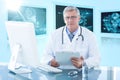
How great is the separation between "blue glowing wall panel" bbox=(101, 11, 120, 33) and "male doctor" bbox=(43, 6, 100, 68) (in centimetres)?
83

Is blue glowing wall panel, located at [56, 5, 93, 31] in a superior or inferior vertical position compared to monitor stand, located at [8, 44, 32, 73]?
superior

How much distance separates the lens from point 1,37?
349cm

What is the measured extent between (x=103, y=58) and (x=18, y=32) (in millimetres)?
1968

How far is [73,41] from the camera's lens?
112 inches

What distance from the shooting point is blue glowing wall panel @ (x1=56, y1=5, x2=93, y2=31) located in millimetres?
3764

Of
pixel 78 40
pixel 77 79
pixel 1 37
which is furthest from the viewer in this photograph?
pixel 1 37

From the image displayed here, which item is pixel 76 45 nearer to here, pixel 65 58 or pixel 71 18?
pixel 71 18

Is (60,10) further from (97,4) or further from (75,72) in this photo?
(75,72)

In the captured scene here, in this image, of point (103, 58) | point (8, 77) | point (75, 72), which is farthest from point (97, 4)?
point (8, 77)

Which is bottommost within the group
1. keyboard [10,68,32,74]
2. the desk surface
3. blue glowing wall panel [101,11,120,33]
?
the desk surface

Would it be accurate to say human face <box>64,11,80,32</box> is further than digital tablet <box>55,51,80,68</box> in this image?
Yes

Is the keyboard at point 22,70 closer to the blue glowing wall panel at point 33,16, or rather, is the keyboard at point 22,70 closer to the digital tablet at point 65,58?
the digital tablet at point 65,58

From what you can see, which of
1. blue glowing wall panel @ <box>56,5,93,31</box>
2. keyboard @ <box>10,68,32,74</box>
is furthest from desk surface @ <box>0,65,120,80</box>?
blue glowing wall panel @ <box>56,5,93,31</box>

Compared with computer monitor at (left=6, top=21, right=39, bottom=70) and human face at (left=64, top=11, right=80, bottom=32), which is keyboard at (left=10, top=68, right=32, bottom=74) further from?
human face at (left=64, top=11, right=80, bottom=32)
